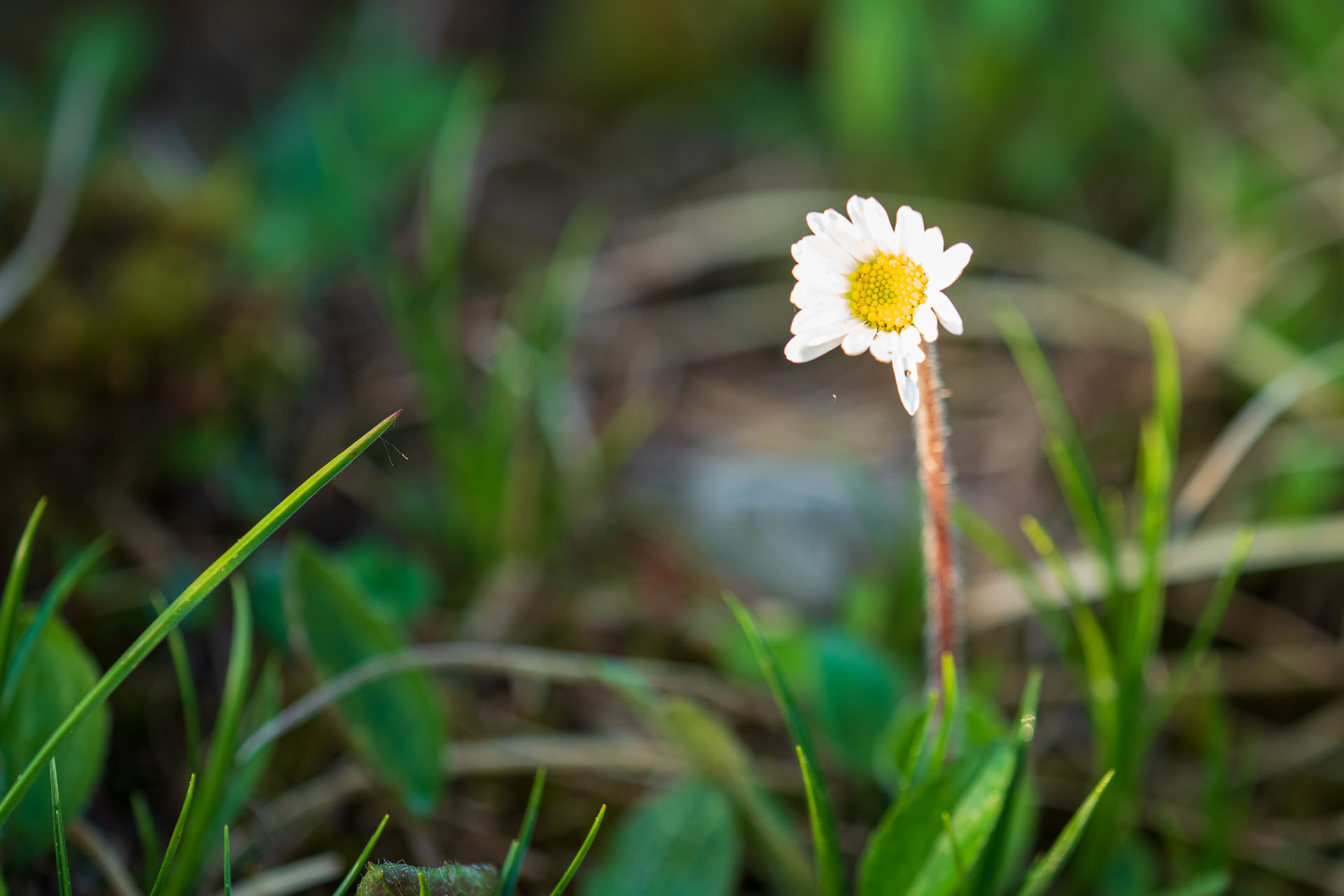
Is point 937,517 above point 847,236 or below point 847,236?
below

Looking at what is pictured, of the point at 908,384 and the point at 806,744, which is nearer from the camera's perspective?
the point at 908,384

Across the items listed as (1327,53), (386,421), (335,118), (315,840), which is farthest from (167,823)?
(1327,53)

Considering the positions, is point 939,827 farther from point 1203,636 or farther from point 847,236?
point 847,236

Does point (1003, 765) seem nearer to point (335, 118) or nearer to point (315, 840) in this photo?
point (315, 840)

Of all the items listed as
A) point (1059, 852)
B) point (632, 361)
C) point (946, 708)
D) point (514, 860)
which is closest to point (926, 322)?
point (946, 708)

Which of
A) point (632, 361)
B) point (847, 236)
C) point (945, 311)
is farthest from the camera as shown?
point (632, 361)

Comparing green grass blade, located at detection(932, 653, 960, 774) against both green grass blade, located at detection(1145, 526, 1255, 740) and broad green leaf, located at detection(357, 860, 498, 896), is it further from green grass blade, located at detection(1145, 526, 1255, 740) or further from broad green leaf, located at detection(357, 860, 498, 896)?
broad green leaf, located at detection(357, 860, 498, 896)

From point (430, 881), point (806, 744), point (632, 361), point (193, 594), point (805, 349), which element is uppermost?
point (632, 361)

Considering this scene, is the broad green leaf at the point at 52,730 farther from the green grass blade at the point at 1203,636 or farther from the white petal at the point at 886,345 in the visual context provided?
the green grass blade at the point at 1203,636
